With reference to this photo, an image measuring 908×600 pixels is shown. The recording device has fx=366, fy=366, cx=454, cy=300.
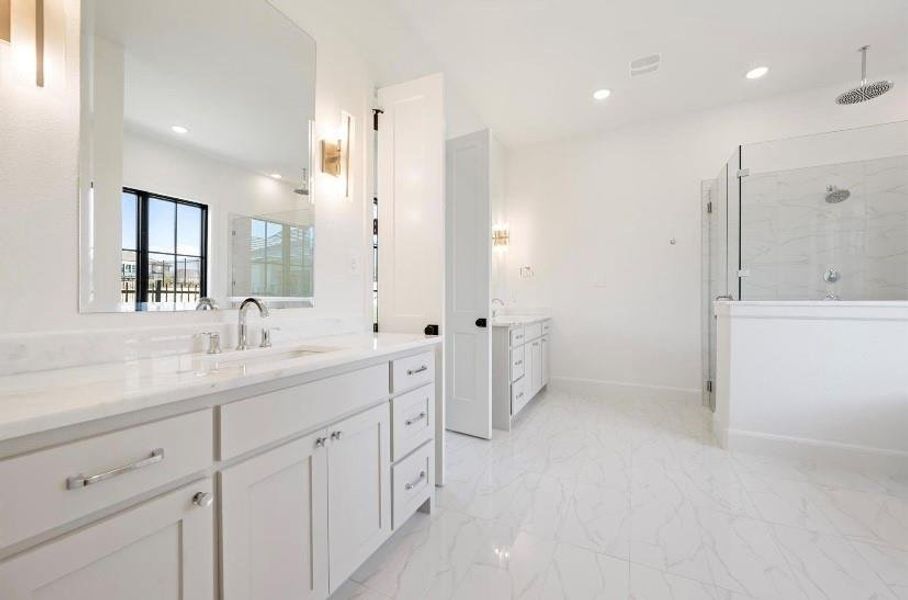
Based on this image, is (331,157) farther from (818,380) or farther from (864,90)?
(864,90)

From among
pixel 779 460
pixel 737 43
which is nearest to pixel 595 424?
pixel 779 460

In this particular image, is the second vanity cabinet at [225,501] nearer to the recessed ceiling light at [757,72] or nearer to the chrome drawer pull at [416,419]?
the chrome drawer pull at [416,419]

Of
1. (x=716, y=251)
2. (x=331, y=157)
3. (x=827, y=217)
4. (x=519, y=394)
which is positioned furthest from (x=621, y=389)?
(x=331, y=157)

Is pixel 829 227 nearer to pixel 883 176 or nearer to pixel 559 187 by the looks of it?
pixel 883 176

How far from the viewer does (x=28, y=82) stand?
1.03m

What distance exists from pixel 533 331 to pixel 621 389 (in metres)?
1.28

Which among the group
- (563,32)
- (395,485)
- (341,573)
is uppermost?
(563,32)

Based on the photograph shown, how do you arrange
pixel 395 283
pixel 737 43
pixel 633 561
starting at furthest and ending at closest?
pixel 737 43, pixel 395 283, pixel 633 561

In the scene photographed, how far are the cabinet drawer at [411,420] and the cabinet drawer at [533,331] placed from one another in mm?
1792

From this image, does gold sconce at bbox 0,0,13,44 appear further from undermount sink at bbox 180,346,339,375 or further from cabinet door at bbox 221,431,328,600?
cabinet door at bbox 221,431,328,600

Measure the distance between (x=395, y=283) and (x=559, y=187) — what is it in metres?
2.86

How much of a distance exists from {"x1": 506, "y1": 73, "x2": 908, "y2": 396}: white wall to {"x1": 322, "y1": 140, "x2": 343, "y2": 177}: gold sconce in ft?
9.31

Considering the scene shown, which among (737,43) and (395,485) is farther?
(737,43)

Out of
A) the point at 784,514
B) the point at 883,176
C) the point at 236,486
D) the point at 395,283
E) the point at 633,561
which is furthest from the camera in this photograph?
the point at 883,176
